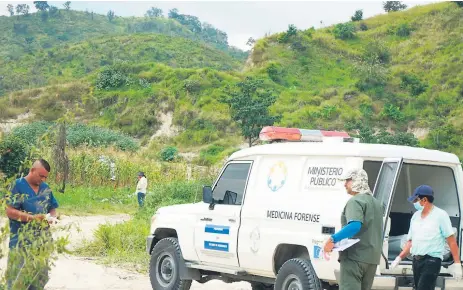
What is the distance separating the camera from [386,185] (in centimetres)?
857

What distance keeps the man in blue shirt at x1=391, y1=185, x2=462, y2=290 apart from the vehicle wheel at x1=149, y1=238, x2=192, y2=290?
12.0 ft

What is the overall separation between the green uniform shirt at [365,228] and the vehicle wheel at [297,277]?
88 cm

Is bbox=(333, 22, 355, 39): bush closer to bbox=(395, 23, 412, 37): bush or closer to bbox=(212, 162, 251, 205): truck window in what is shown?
bbox=(395, 23, 412, 37): bush

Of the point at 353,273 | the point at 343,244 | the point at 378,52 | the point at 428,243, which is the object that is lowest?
the point at 353,273

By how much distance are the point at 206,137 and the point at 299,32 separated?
71.4 feet

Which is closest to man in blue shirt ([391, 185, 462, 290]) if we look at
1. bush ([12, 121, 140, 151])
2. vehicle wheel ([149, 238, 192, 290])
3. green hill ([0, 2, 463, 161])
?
vehicle wheel ([149, 238, 192, 290])

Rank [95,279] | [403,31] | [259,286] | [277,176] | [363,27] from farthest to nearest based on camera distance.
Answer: [363,27]
[403,31]
[95,279]
[259,286]
[277,176]

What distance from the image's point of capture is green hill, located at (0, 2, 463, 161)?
186 feet

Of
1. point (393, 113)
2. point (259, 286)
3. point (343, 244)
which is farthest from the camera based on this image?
point (393, 113)

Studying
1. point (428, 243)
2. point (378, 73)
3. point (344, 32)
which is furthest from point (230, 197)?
point (344, 32)

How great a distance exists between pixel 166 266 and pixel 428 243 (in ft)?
14.0

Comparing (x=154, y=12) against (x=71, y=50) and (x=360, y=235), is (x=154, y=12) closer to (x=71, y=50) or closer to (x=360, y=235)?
(x=71, y=50)

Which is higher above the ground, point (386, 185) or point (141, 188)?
point (386, 185)

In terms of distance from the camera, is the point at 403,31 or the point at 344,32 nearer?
the point at 403,31
